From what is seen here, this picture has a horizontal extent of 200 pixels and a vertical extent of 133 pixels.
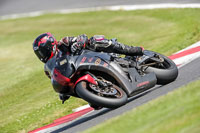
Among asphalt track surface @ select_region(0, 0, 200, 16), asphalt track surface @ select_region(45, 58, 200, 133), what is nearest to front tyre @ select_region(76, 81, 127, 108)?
asphalt track surface @ select_region(45, 58, 200, 133)

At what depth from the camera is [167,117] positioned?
5.23m

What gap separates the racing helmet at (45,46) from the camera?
7.82 meters

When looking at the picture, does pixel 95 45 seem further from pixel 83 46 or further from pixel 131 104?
pixel 131 104

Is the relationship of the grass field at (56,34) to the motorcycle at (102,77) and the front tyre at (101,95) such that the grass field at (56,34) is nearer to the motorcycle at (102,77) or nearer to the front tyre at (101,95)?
the motorcycle at (102,77)

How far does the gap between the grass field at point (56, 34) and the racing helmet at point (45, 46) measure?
2.29 m

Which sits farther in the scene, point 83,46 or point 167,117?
point 83,46

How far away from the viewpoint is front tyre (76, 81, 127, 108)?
23.2 ft

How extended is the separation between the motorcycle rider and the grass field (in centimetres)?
226

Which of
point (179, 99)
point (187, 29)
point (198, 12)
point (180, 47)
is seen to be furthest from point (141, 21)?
point (179, 99)

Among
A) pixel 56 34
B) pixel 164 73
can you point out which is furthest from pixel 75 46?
pixel 56 34

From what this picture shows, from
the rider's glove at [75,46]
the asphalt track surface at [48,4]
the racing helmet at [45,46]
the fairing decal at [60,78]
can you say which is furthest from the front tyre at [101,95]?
the asphalt track surface at [48,4]

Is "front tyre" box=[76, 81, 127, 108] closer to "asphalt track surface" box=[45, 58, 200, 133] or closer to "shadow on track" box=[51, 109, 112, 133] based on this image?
"asphalt track surface" box=[45, 58, 200, 133]

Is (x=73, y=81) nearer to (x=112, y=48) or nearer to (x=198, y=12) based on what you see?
(x=112, y=48)

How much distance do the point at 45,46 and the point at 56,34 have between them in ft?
49.2
